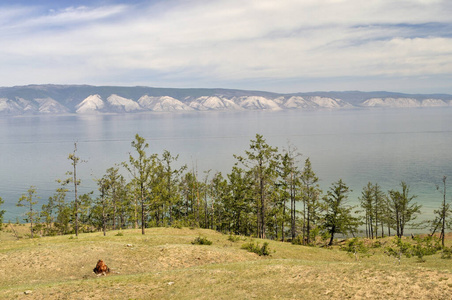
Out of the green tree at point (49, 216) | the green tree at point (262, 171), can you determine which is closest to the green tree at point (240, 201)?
the green tree at point (262, 171)

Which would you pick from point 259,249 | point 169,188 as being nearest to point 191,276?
point 259,249

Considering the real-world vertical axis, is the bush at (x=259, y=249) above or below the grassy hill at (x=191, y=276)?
below

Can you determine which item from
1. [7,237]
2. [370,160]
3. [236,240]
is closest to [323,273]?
[236,240]

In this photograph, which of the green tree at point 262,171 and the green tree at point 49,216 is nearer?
the green tree at point 262,171

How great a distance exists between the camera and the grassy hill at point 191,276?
21.8 m

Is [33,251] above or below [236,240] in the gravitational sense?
above

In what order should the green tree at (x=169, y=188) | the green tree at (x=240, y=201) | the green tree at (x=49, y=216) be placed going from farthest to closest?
1. the green tree at (x=49, y=216)
2. the green tree at (x=169, y=188)
3. the green tree at (x=240, y=201)

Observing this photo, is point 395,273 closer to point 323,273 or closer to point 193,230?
point 323,273

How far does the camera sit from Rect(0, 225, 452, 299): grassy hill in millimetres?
21828

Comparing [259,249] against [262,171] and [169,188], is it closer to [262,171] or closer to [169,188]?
[262,171]

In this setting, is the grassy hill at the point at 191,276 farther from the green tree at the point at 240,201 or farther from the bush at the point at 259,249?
the green tree at the point at 240,201

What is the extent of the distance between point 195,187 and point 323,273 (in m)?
54.1

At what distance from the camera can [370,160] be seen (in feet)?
541

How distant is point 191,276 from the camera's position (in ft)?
89.7
